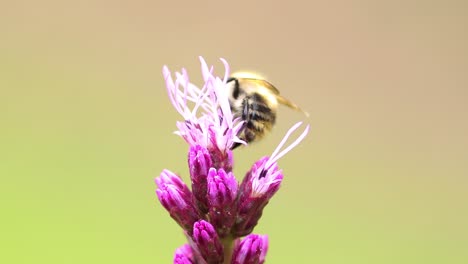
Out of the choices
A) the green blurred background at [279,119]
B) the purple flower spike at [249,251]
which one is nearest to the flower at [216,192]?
the purple flower spike at [249,251]

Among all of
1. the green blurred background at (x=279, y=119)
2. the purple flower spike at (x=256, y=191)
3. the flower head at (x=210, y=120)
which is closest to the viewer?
the purple flower spike at (x=256, y=191)

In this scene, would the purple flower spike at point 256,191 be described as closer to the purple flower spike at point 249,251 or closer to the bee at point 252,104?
the purple flower spike at point 249,251

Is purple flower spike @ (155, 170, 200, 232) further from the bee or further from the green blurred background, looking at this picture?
the green blurred background

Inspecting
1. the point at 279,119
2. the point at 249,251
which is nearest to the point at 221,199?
the point at 249,251

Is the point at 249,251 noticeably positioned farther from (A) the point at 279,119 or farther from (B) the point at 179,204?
(A) the point at 279,119

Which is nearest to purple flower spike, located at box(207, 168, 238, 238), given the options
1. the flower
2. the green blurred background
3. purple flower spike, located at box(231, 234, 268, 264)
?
the flower
